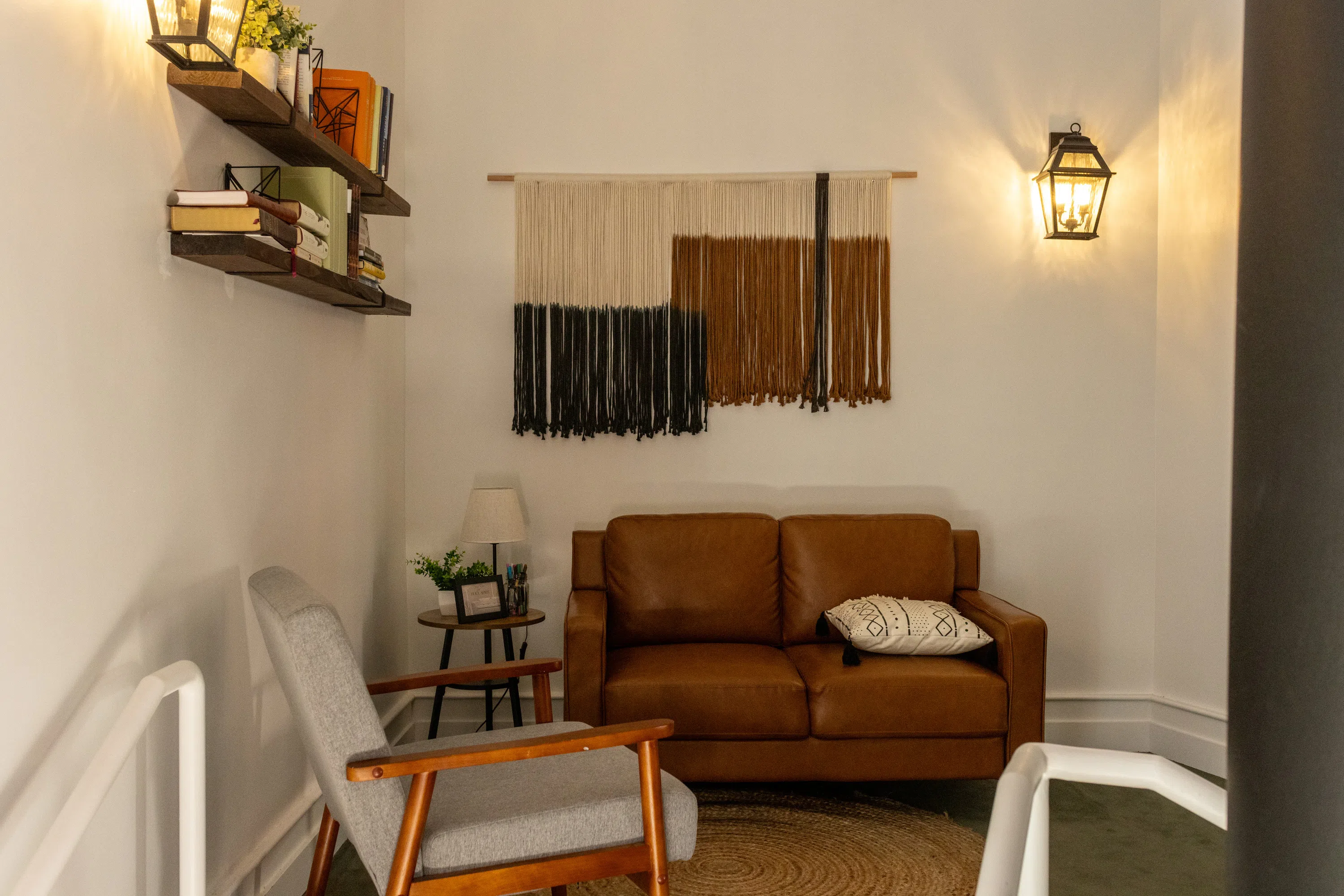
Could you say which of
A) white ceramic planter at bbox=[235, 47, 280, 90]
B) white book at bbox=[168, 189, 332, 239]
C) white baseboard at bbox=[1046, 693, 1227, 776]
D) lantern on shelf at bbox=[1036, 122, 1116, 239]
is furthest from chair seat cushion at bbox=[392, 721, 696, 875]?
lantern on shelf at bbox=[1036, 122, 1116, 239]

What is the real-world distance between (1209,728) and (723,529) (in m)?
1.93

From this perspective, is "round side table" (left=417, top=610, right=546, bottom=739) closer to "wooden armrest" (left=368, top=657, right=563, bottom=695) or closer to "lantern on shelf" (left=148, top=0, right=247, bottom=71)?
"wooden armrest" (left=368, top=657, right=563, bottom=695)

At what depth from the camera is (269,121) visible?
6.86 feet

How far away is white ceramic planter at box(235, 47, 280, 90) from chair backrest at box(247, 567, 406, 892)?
1.02 m

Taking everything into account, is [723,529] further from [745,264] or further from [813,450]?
[745,264]

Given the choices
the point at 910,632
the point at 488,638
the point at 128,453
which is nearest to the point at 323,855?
the point at 128,453

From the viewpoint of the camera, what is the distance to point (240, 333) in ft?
7.38

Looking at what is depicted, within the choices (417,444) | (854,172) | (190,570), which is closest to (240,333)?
(190,570)

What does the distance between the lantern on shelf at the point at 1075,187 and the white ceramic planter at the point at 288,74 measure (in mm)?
2775

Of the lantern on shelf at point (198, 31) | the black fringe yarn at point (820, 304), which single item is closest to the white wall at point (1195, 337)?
the black fringe yarn at point (820, 304)

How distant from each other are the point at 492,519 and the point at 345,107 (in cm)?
148

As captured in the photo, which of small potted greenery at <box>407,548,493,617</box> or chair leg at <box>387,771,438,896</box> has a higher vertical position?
small potted greenery at <box>407,548,493,617</box>

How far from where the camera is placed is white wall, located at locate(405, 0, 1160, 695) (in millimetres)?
3916

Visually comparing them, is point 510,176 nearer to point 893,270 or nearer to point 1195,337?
point 893,270
